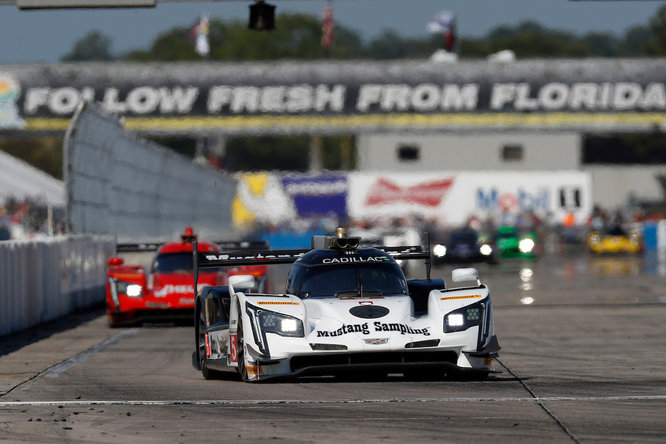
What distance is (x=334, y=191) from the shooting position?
6544 centimetres

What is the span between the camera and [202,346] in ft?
43.4

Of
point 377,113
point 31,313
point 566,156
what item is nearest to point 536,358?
point 31,313

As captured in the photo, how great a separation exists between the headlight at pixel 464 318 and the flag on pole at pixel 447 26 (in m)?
57.1

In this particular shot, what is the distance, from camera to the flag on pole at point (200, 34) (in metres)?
63.6

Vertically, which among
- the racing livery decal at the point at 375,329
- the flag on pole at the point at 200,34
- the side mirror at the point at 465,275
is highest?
the flag on pole at the point at 200,34

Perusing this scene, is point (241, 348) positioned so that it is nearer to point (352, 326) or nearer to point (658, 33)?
point (352, 326)

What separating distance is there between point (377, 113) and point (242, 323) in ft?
162

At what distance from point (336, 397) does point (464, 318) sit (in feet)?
4.82

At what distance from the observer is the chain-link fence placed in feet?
81.8

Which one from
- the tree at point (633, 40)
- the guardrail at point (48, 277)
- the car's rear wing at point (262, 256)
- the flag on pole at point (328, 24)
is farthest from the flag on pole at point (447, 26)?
the tree at point (633, 40)

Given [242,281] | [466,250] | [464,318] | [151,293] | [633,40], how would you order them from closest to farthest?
[464,318]
[242,281]
[151,293]
[466,250]
[633,40]

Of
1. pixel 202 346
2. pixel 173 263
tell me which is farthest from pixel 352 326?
pixel 173 263

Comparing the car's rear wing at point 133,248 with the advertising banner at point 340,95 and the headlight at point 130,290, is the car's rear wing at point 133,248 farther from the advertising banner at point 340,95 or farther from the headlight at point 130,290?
the advertising banner at point 340,95

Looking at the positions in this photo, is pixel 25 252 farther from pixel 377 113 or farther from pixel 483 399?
pixel 377 113
